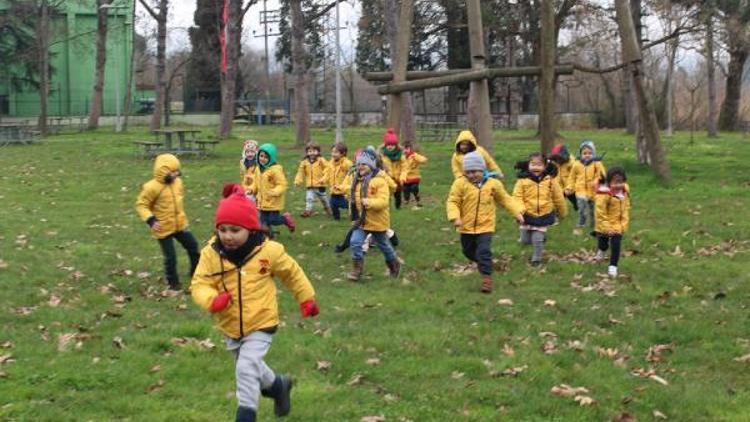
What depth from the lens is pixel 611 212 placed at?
11102 mm

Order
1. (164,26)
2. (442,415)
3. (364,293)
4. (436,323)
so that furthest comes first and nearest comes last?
1. (164,26)
2. (364,293)
3. (436,323)
4. (442,415)

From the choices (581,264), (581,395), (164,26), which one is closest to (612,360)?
(581,395)

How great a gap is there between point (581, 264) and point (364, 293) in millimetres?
3108

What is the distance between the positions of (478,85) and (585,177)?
101 inches

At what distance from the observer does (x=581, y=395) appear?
6.50m

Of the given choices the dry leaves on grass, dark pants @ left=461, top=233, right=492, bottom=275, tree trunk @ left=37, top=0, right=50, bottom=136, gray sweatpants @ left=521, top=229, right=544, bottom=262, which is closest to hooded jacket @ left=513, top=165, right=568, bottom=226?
gray sweatpants @ left=521, top=229, right=544, bottom=262

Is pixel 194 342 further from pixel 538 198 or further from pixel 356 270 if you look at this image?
pixel 538 198

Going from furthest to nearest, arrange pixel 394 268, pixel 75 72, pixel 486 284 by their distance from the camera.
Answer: pixel 75 72 < pixel 394 268 < pixel 486 284

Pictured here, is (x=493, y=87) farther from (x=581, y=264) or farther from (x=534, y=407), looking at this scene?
(x=534, y=407)

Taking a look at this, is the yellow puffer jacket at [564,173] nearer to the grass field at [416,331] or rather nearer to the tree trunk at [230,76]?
the grass field at [416,331]

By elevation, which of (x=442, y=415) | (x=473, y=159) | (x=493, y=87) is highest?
(x=493, y=87)

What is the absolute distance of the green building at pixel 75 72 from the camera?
5988 cm

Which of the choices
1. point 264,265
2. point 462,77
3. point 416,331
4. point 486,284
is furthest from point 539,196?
point 264,265

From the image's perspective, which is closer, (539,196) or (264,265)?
(264,265)
